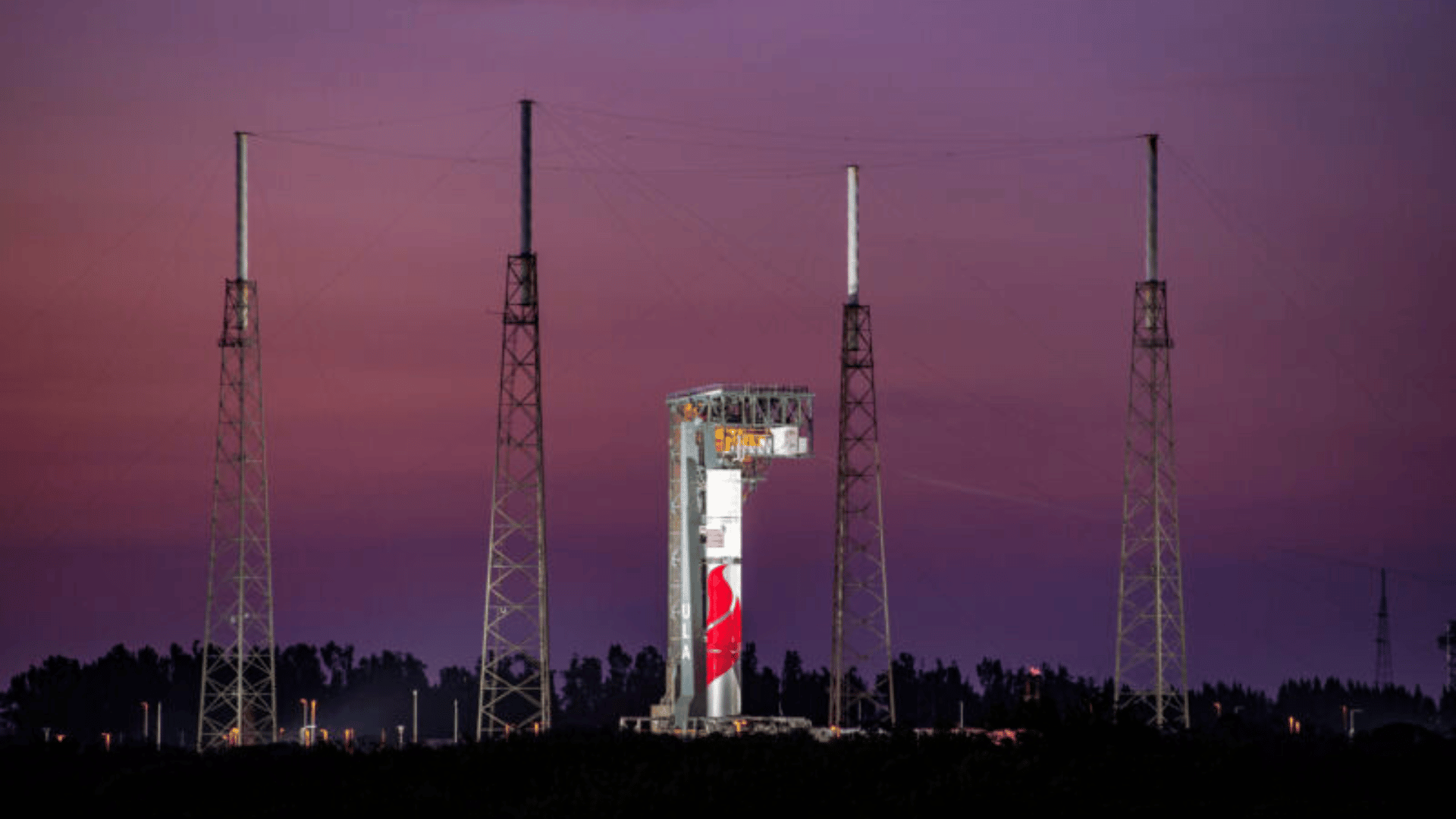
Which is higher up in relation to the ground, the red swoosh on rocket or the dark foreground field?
the red swoosh on rocket

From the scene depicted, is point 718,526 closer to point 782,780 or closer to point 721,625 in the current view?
point 721,625

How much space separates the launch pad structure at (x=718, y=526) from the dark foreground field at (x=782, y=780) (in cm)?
745

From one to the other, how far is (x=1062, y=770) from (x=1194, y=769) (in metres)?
4.54

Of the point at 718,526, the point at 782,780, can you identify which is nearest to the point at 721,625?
the point at 718,526

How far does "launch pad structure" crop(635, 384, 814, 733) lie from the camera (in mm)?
108375

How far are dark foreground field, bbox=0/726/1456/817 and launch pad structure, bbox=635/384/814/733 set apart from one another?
24.4 feet

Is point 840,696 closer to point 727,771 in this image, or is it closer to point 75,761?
point 727,771

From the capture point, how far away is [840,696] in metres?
101

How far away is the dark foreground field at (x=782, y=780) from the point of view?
80500 millimetres

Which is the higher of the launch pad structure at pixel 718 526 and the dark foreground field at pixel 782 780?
the launch pad structure at pixel 718 526

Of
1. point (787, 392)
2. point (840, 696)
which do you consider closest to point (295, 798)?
point (840, 696)

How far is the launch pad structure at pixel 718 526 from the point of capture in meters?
108

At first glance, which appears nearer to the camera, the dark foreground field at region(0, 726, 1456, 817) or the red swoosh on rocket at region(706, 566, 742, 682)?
the dark foreground field at region(0, 726, 1456, 817)

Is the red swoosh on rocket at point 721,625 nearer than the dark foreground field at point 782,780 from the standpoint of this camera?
No
